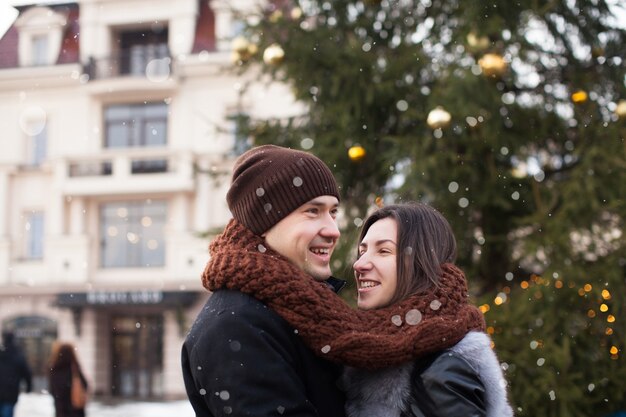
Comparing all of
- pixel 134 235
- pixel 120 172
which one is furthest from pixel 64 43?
pixel 134 235

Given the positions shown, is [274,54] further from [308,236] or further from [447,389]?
[447,389]

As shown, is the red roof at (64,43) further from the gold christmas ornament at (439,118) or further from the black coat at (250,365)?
the black coat at (250,365)

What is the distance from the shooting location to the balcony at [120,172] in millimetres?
19359

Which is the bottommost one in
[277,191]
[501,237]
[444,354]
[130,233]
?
[130,233]

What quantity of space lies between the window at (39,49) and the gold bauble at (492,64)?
17285mm

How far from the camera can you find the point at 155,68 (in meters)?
20.0

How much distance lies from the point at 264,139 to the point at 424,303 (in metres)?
4.42

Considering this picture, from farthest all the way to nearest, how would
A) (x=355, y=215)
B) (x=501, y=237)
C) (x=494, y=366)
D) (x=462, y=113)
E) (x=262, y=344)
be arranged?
(x=355, y=215) → (x=501, y=237) → (x=462, y=113) → (x=494, y=366) → (x=262, y=344)

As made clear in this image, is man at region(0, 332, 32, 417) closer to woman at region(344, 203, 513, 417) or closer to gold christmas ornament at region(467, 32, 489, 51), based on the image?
gold christmas ornament at region(467, 32, 489, 51)

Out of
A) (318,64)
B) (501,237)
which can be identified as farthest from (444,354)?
(318,64)

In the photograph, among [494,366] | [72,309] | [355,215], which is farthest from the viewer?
[72,309]

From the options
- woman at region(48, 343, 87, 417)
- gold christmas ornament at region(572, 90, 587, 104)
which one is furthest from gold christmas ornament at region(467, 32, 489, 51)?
woman at region(48, 343, 87, 417)

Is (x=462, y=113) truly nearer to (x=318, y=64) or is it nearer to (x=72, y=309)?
(x=318, y=64)

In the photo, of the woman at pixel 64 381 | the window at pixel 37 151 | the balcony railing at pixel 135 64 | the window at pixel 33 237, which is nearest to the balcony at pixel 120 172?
the window at pixel 37 151
